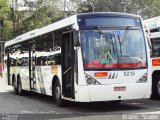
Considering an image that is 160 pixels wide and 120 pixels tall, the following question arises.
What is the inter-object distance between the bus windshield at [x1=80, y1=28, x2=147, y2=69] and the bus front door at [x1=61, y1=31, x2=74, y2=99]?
704 mm

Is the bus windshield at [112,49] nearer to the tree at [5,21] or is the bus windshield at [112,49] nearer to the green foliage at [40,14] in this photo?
the green foliage at [40,14]

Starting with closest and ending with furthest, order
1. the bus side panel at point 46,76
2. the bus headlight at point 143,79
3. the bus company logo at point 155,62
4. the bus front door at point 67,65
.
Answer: the bus headlight at point 143,79, the bus front door at point 67,65, the bus side panel at point 46,76, the bus company logo at point 155,62

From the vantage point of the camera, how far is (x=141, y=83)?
14672mm

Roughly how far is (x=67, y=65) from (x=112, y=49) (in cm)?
177

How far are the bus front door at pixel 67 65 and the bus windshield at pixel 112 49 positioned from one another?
0.70 m

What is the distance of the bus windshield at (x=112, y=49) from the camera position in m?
14.4

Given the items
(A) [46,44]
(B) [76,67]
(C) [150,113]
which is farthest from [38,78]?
(C) [150,113]

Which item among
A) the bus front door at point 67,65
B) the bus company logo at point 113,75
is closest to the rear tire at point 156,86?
the bus front door at point 67,65

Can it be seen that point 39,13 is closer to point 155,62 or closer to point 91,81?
point 155,62

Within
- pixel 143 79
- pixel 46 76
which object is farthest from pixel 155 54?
pixel 46 76

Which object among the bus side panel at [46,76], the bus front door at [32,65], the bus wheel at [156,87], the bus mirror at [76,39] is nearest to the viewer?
the bus mirror at [76,39]

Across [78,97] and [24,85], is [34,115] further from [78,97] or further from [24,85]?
[24,85]

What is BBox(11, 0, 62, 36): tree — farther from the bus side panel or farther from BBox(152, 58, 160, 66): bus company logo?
BBox(152, 58, 160, 66): bus company logo

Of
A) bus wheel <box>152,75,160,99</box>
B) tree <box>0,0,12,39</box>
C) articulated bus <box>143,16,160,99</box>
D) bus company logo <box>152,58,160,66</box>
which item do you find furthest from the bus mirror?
tree <box>0,0,12,39</box>
